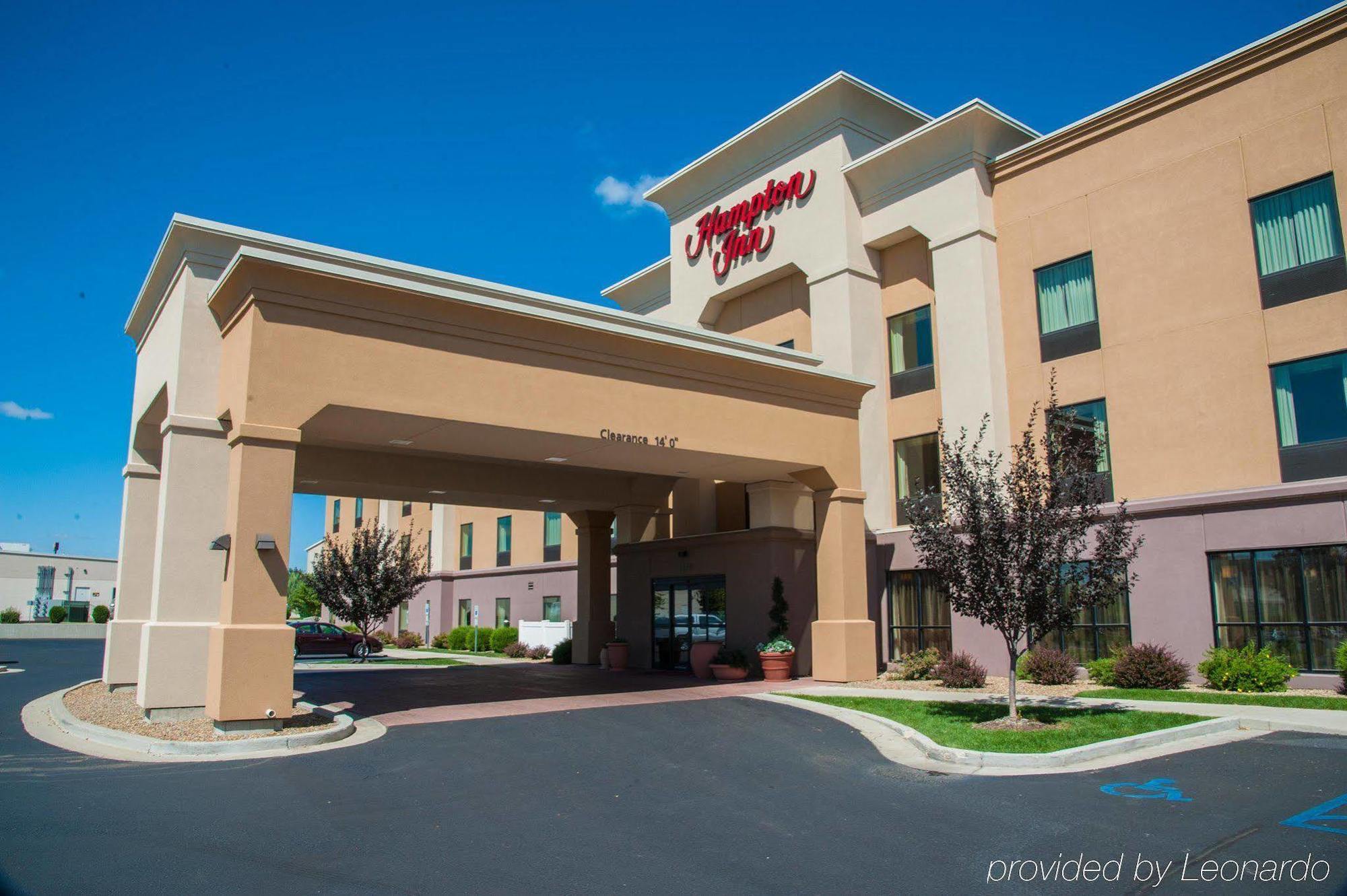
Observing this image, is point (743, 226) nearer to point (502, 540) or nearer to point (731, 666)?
point (731, 666)

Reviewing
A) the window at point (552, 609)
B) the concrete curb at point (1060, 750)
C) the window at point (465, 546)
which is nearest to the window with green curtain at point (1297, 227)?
the concrete curb at point (1060, 750)

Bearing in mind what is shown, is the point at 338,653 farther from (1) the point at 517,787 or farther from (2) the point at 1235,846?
(2) the point at 1235,846

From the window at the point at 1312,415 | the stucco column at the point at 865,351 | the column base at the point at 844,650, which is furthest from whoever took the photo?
the stucco column at the point at 865,351

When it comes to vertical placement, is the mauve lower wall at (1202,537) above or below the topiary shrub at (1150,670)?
above

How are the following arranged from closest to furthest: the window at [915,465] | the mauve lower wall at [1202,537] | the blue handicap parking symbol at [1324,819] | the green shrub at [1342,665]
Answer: the blue handicap parking symbol at [1324,819] → the green shrub at [1342,665] → the mauve lower wall at [1202,537] → the window at [915,465]

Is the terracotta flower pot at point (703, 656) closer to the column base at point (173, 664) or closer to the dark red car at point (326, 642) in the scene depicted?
the column base at point (173, 664)

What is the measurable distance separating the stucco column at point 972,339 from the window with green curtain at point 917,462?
1.06 m

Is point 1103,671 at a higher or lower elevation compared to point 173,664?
lower

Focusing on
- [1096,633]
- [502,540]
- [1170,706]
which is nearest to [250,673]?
[1170,706]

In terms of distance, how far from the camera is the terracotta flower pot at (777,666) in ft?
77.4

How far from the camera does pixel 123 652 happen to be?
65.7 ft

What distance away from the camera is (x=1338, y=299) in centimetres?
1920

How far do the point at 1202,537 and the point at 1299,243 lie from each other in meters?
6.30

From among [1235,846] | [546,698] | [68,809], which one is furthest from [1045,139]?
[68,809]
